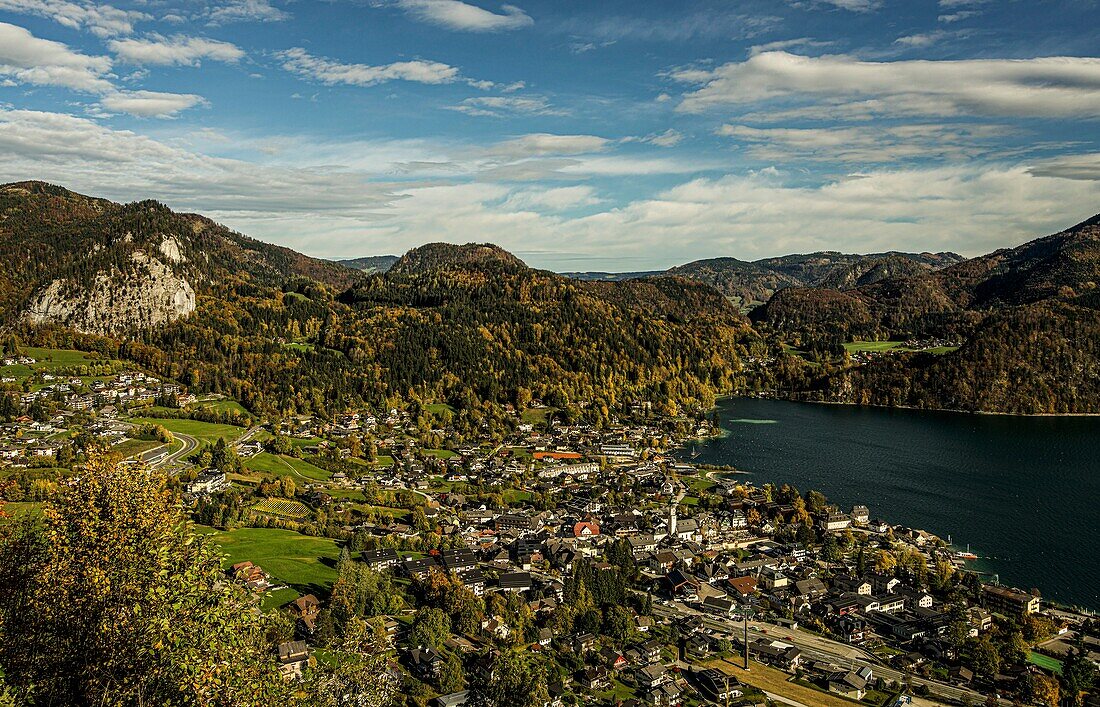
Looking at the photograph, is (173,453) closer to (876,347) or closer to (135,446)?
(135,446)

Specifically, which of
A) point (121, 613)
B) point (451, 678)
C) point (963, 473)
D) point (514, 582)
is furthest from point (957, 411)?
point (121, 613)

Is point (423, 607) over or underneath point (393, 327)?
underneath

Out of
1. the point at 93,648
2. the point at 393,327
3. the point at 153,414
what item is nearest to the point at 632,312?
the point at 393,327

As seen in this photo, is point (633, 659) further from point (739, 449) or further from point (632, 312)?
point (632, 312)

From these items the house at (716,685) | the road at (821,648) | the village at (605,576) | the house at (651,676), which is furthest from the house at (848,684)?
the house at (651,676)

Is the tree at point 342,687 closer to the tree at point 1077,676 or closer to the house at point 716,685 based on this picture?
the house at point 716,685

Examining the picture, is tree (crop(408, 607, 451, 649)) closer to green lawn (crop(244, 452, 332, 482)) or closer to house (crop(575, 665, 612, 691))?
house (crop(575, 665, 612, 691))

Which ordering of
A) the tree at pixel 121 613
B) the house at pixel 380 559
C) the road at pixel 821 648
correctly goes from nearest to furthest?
the tree at pixel 121 613, the road at pixel 821 648, the house at pixel 380 559
